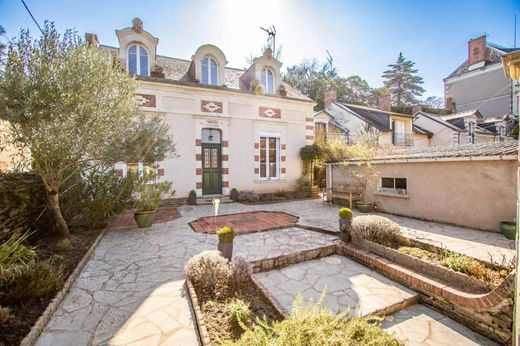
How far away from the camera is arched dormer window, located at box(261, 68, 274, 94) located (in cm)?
1153

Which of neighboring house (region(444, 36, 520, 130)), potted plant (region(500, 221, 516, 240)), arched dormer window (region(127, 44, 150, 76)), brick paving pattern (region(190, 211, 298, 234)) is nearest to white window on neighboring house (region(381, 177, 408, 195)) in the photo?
potted plant (region(500, 221, 516, 240))

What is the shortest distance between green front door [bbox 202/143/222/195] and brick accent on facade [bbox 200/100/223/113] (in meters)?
1.52

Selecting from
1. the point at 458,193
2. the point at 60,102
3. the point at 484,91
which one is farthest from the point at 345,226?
the point at 484,91

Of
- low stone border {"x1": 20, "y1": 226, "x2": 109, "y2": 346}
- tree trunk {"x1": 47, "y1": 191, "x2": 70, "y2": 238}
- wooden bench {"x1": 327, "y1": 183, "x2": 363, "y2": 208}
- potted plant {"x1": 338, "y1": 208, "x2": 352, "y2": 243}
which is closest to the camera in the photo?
low stone border {"x1": 20, "y1": 226, "x2": 109, "y2": 346}

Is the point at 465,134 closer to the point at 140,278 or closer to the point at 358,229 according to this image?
the point at 358,229

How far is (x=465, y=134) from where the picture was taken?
17172 mm

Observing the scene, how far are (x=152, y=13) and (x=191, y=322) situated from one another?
6.91 metres

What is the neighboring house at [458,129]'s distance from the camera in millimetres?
16969

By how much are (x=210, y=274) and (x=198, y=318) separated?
0.77 meters

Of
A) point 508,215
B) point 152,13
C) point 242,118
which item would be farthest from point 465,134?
point 152,13

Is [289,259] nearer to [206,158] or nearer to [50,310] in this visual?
[50,310]

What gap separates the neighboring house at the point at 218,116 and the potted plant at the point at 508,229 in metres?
7.82

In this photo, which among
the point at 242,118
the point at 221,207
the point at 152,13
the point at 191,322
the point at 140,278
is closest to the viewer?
the point at 191,322

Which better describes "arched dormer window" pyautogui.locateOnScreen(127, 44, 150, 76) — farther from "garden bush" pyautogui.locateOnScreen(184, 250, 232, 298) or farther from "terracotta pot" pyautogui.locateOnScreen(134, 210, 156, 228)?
"garden bush" pyautogui.locateOnScreen(184, 250, 232, 298)
